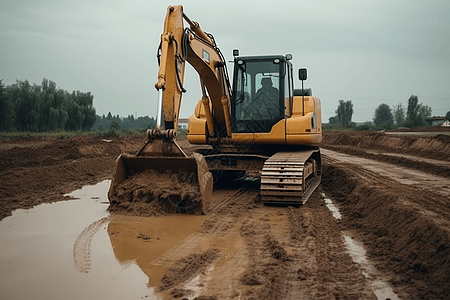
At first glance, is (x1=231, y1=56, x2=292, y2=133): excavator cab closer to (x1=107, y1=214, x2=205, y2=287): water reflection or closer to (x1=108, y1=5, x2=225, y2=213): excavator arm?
(x1=108, y1=5, x2=225, y2=213): excavator arm

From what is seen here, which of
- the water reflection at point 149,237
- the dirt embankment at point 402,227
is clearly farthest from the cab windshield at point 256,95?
the water reflection at point 149,237

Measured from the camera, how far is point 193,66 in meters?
8.30

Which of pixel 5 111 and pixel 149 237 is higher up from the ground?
pixel 5 111

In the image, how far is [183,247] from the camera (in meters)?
5.23

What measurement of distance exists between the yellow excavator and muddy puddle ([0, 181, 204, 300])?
828 millimetres

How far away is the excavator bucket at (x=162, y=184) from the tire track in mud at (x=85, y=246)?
55 cm

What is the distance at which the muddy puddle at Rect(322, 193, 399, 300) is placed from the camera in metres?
3.87

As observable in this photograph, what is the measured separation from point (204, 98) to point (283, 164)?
233 cm

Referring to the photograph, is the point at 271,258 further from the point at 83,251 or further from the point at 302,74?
the point at 302,74

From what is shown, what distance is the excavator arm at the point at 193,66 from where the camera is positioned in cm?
693

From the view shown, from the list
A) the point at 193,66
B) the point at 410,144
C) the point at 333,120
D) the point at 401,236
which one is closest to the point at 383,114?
the point at 333,120

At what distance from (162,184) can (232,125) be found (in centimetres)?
299

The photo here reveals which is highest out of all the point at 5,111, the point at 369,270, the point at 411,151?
the point at 5,111

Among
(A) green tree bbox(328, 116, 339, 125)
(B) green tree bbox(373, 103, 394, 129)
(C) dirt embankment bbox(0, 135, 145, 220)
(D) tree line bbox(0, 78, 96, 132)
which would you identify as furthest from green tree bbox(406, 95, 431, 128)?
(C) dirt embankment bbox(0, 135, 145, 220)
